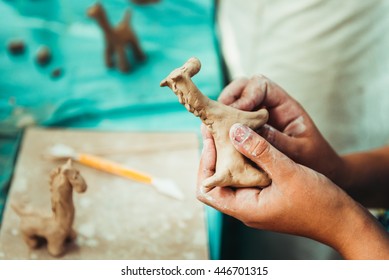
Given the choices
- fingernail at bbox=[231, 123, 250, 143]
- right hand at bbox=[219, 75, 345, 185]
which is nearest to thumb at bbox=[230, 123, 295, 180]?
fingernail at bbox=[231, 123, 250, 143]

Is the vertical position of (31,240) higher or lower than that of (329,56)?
lower

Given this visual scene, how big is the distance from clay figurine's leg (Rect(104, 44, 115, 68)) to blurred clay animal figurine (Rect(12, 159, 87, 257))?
776 mm

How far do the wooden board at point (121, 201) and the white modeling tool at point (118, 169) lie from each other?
16mm

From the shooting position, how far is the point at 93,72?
5.59 ft

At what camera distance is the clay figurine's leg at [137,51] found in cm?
171

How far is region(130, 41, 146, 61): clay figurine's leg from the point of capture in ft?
5.61

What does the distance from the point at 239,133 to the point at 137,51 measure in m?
0.99

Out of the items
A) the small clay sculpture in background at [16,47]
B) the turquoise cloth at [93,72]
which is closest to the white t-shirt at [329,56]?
the turquoise cloth at [93,72]

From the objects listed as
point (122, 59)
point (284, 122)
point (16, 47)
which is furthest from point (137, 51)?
point (284, 122)

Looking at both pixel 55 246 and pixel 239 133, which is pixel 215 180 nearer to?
pixel 239 133

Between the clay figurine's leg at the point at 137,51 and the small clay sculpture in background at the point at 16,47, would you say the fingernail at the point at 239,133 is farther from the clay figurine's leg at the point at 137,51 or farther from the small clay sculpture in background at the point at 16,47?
the small clay sculpture in background at the point at 16,47

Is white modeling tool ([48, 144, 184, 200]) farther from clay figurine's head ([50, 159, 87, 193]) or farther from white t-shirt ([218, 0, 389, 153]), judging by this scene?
white t-shirt ([218, 0, 389, 153])
